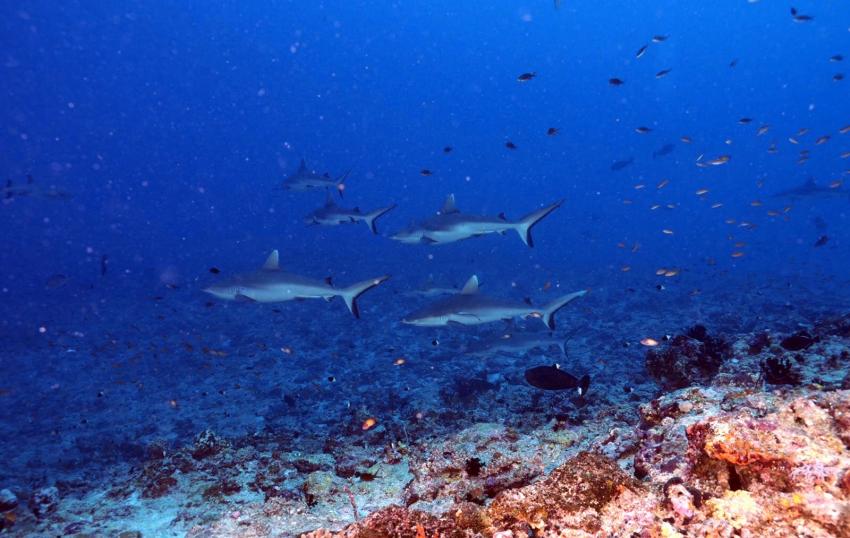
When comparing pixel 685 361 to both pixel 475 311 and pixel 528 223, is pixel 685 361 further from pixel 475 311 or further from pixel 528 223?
pixel 528 223

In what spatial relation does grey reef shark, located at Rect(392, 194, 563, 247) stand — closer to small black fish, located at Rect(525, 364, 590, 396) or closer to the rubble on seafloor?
small black fish, located at Rect(525, 364, 590, 396)

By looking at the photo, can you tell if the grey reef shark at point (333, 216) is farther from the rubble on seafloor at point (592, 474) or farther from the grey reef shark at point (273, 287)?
the rubble on seafloor at point (592, 474)

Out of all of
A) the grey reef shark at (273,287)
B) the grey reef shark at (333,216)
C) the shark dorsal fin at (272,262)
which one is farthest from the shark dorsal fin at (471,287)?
the grey reef shark at (333,216)

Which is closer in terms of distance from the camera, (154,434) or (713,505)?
(713,505)

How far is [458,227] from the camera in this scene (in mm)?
10445

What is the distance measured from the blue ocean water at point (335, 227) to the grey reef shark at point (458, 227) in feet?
1.54

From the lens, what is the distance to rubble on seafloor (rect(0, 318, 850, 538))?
210cm

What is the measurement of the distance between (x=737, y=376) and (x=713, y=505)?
3714mm

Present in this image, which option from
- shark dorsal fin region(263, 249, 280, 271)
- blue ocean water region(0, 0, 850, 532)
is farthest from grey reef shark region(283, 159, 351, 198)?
shark dorsal fin region(263, 249, 280, 271)

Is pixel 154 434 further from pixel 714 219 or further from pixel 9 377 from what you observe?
pixel 714 219

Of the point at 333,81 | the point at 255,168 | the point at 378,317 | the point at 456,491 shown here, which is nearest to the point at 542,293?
the point at 378,317

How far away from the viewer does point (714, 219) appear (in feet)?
359

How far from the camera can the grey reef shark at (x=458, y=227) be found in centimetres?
936

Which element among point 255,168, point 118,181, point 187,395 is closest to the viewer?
point 187,395
